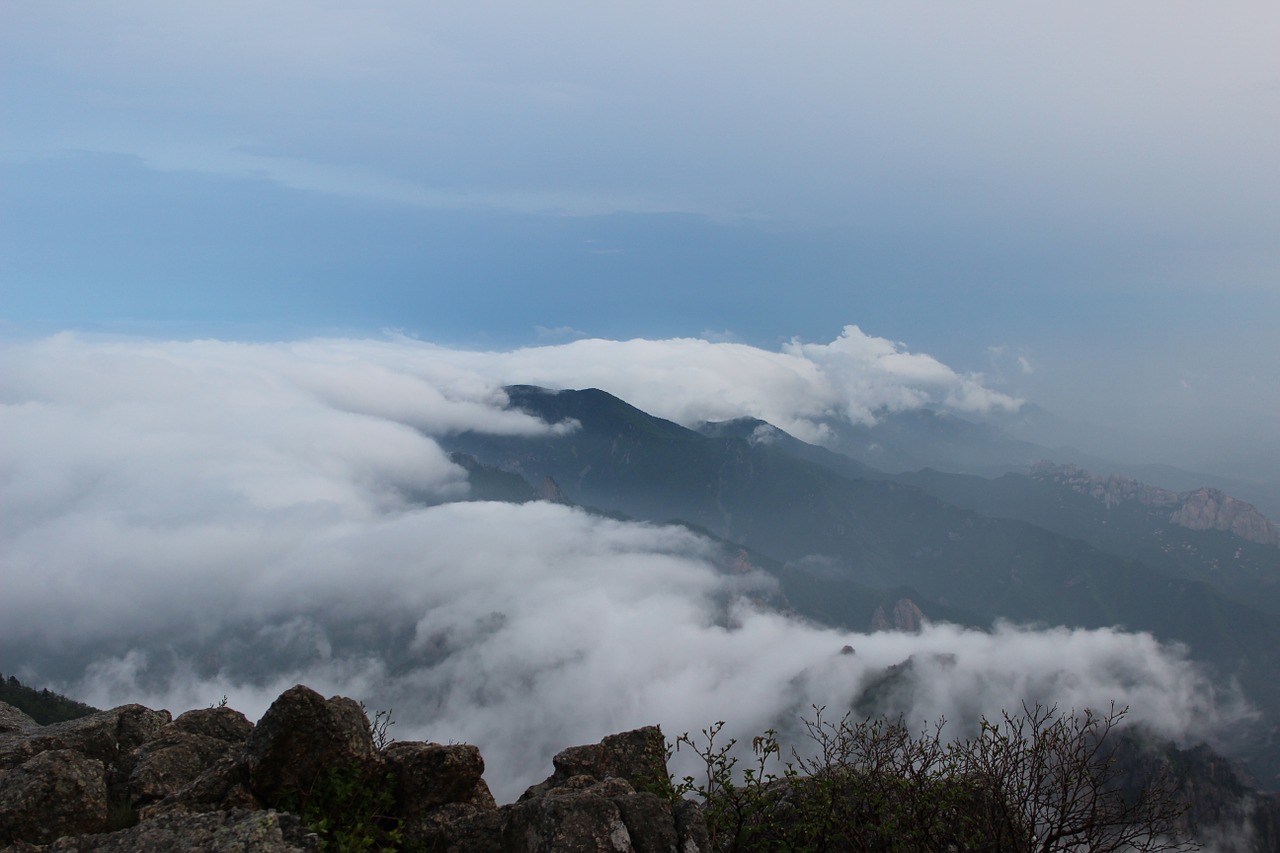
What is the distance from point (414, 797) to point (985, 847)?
567 inches

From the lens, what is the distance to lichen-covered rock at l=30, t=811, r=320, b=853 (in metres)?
12.8

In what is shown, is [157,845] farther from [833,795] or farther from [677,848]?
[833,795]

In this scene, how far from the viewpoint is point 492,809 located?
18.4m

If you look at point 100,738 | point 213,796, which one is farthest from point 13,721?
point 213,796

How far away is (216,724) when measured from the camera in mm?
21781

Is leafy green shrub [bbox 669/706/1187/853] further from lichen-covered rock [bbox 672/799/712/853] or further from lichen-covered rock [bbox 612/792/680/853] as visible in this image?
lichen-covered rock [bbox 612/792/680/853]

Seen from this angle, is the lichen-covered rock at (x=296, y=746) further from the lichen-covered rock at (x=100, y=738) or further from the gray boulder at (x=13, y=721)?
the gray boulder at (x=13, y=721)

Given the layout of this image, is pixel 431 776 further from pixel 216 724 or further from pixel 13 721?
pixel 13 721

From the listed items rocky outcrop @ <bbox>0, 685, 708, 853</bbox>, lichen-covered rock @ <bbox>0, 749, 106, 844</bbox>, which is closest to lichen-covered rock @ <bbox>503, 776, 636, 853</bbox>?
rocky outcrop @ <bbox>0, 685, 708, 853</bbox>

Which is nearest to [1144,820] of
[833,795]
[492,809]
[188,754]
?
[833,795]

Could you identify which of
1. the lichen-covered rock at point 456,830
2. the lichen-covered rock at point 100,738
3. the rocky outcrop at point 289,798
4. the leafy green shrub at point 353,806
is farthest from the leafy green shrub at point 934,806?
the lichen-covered rock at point 100,738

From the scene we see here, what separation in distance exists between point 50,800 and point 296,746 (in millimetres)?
4912

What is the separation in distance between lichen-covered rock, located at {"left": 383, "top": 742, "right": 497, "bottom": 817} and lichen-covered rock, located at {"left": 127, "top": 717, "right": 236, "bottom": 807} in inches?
193

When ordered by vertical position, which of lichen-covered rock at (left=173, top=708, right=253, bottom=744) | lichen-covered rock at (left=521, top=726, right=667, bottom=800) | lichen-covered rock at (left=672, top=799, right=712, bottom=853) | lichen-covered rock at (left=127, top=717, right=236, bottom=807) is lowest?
lichen-covered rock at (left=672, top=799, right=712, bottom=853)
